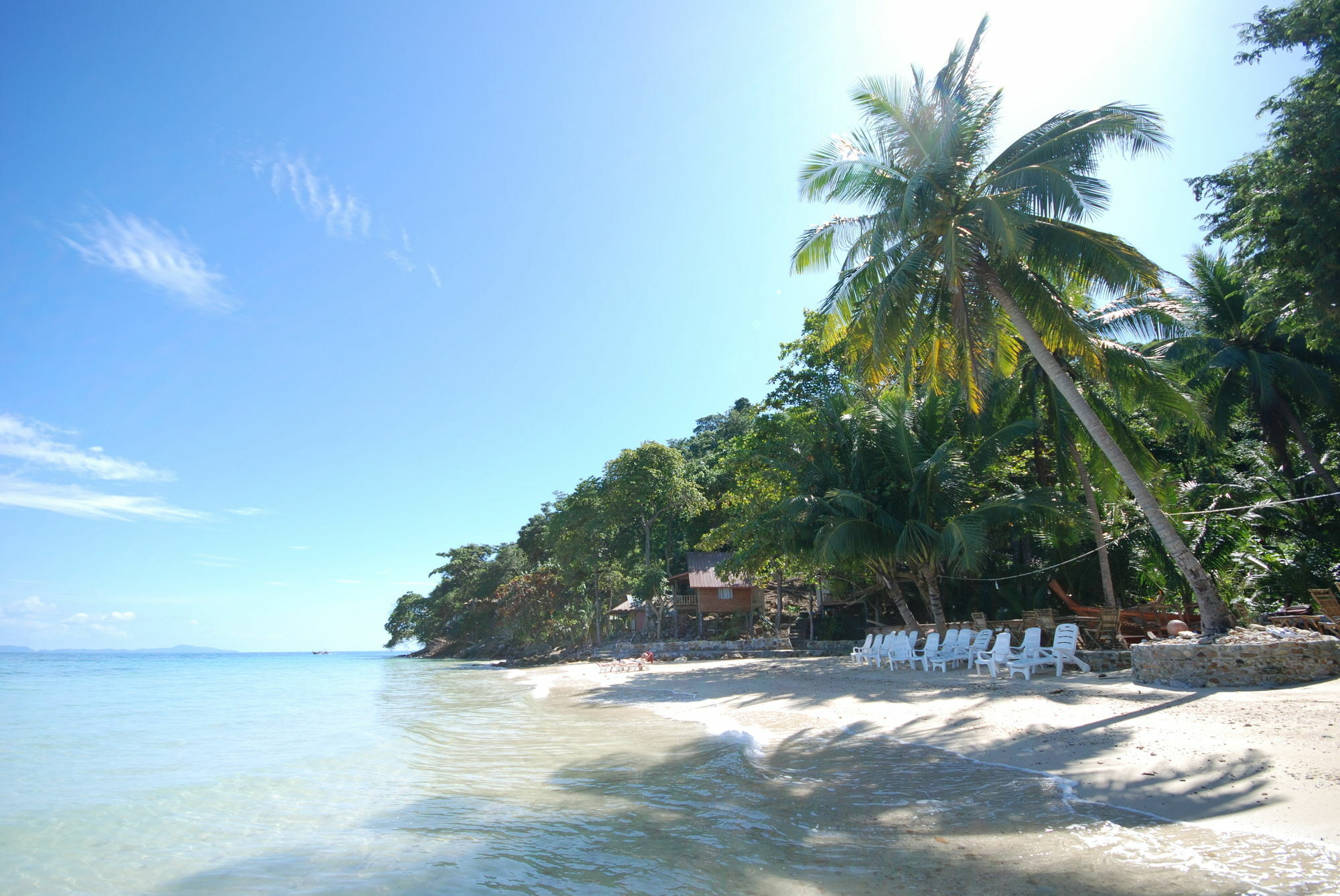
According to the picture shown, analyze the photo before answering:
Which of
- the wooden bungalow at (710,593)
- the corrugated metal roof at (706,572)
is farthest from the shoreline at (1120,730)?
the wooden bungalow at (710,593)

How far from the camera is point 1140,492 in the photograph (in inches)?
384

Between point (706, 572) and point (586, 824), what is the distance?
2489 cm

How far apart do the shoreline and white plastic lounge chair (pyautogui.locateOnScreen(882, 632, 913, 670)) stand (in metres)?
1.26

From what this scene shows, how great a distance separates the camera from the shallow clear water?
3914 millimetres

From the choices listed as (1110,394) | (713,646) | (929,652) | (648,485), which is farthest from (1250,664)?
(648,485)

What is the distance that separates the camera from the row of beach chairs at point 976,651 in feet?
38.1

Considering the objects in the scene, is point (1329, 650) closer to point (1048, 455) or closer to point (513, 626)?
point (1048, 455)

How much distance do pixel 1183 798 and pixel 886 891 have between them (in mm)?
2685

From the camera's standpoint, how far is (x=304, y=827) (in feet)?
20.1

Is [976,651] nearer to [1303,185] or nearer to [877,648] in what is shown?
[877,648]

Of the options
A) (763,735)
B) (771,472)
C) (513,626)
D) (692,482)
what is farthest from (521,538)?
(763,735)

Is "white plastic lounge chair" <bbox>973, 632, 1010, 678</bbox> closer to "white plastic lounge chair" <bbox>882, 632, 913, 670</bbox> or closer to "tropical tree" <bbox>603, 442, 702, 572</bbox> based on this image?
"white plastic lounge chair" <bbox>882, 632, 913, 670</bbox>

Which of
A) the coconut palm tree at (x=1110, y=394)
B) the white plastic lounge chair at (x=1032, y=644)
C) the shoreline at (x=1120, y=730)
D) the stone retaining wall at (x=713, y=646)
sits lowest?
the shoreline at (x=1120, y=730)

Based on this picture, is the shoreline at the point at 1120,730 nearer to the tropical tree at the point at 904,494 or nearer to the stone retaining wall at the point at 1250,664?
the stone retaining wall at the point at 1250,664
